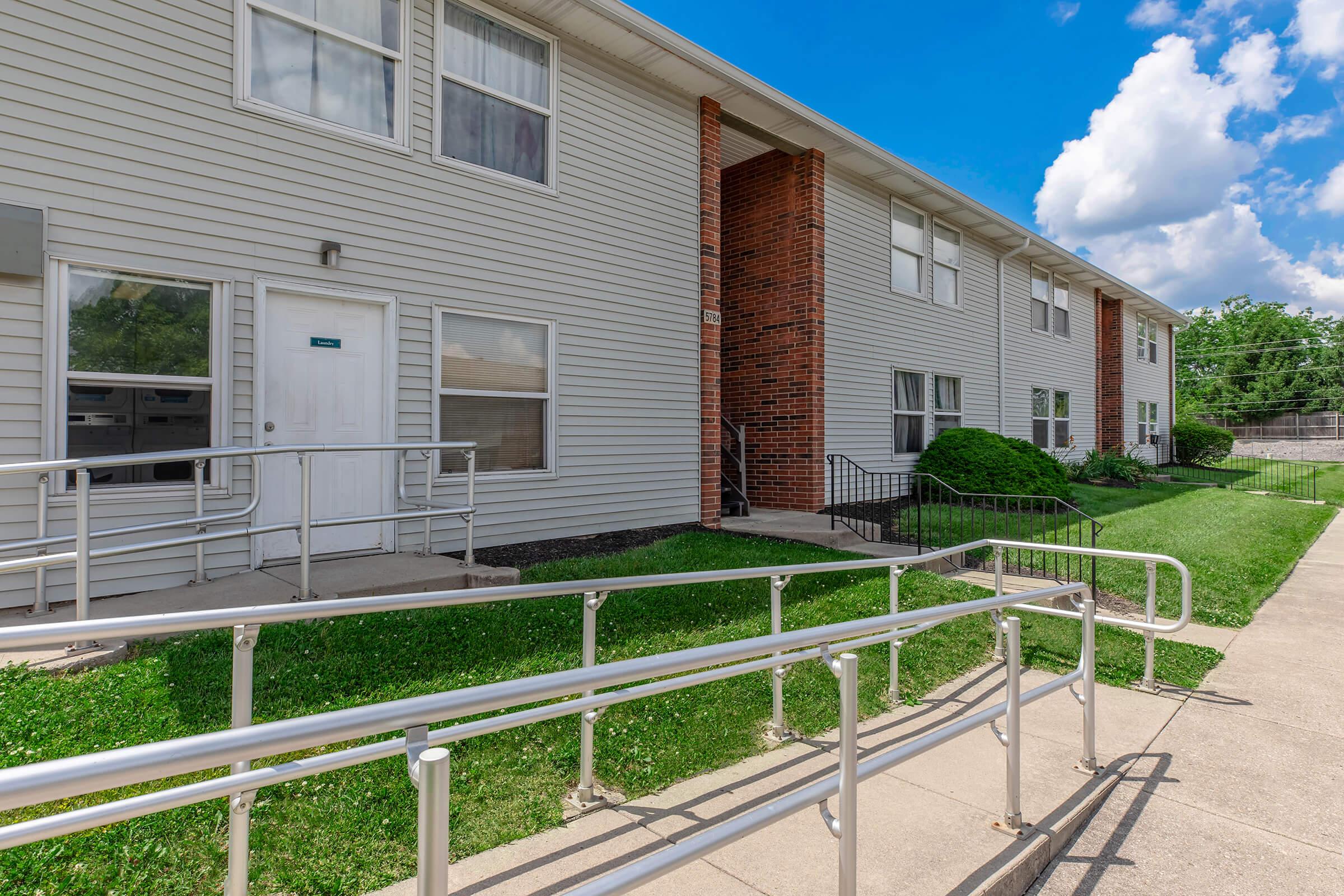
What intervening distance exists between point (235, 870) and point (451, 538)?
4.54m

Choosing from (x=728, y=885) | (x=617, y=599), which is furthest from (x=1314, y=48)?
(x=728, y=885)

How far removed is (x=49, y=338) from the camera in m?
4.70

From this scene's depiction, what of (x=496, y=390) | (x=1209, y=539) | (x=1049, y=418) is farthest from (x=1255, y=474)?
(x=496, y=390)

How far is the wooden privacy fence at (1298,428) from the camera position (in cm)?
3850

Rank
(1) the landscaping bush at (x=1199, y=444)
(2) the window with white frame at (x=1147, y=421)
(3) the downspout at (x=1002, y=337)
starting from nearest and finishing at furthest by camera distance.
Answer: (3) the downspout at (x=1002, y=337)
(2) the window with white frame at (x=1147, y=421)
(1) the landscaping bush at (x=1199, y=444)

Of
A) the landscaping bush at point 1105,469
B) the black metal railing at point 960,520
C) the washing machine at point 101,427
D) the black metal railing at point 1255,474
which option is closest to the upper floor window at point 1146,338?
the black metal railing at point 1255,474

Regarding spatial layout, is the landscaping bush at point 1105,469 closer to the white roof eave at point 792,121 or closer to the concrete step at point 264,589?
the white roof eave at point 792,121

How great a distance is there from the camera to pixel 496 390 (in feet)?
23.0

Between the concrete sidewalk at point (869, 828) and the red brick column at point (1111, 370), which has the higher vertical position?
the red brick column at point (1111, 370)

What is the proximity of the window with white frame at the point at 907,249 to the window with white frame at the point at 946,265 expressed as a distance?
43 cm

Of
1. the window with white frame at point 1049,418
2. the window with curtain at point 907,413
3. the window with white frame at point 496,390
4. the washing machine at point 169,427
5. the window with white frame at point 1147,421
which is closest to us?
the washing machine at point 169,427

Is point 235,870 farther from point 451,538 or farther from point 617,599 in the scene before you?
point 451,538

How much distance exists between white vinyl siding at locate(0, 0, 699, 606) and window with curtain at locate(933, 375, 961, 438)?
622cm

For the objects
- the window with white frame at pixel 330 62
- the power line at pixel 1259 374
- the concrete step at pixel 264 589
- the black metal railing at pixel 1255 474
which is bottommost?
the concrete step at pixel 264 589
